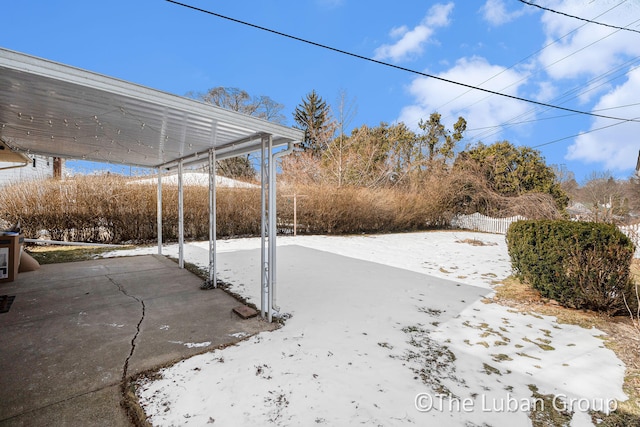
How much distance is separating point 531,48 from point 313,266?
35.1ft

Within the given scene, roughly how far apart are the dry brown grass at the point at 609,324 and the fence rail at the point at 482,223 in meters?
9.60

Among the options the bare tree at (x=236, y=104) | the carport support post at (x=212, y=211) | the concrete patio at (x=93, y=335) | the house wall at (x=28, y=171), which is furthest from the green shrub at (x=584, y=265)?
the bare tree at (x=236, y=104)

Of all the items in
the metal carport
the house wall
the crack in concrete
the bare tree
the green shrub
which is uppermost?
the bare tree

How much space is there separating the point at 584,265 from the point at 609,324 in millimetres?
654

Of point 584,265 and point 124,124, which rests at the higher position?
point 124,124

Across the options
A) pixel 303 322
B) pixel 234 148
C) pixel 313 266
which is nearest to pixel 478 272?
pixel 313 266

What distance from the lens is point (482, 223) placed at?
587 inches

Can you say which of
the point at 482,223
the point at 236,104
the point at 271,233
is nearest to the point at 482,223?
the point at 482,223

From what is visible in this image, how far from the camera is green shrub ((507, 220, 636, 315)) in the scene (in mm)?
3363

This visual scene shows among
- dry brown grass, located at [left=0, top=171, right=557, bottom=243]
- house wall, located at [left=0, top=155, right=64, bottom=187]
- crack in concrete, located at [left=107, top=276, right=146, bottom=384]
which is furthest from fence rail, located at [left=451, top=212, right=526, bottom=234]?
house wall, located at [left=0, top=155, right=64, bottom=187]

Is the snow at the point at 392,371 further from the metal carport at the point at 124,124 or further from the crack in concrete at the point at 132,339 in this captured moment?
the metal carport at the point at 124,124

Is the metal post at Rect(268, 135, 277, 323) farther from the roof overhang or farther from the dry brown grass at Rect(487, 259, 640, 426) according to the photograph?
the dry brown grass at Rect(487, 259, 640, 426)

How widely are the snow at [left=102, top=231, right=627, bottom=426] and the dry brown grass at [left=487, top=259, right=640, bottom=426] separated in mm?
91

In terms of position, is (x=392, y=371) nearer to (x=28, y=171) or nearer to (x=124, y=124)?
(x=124, y=124)
